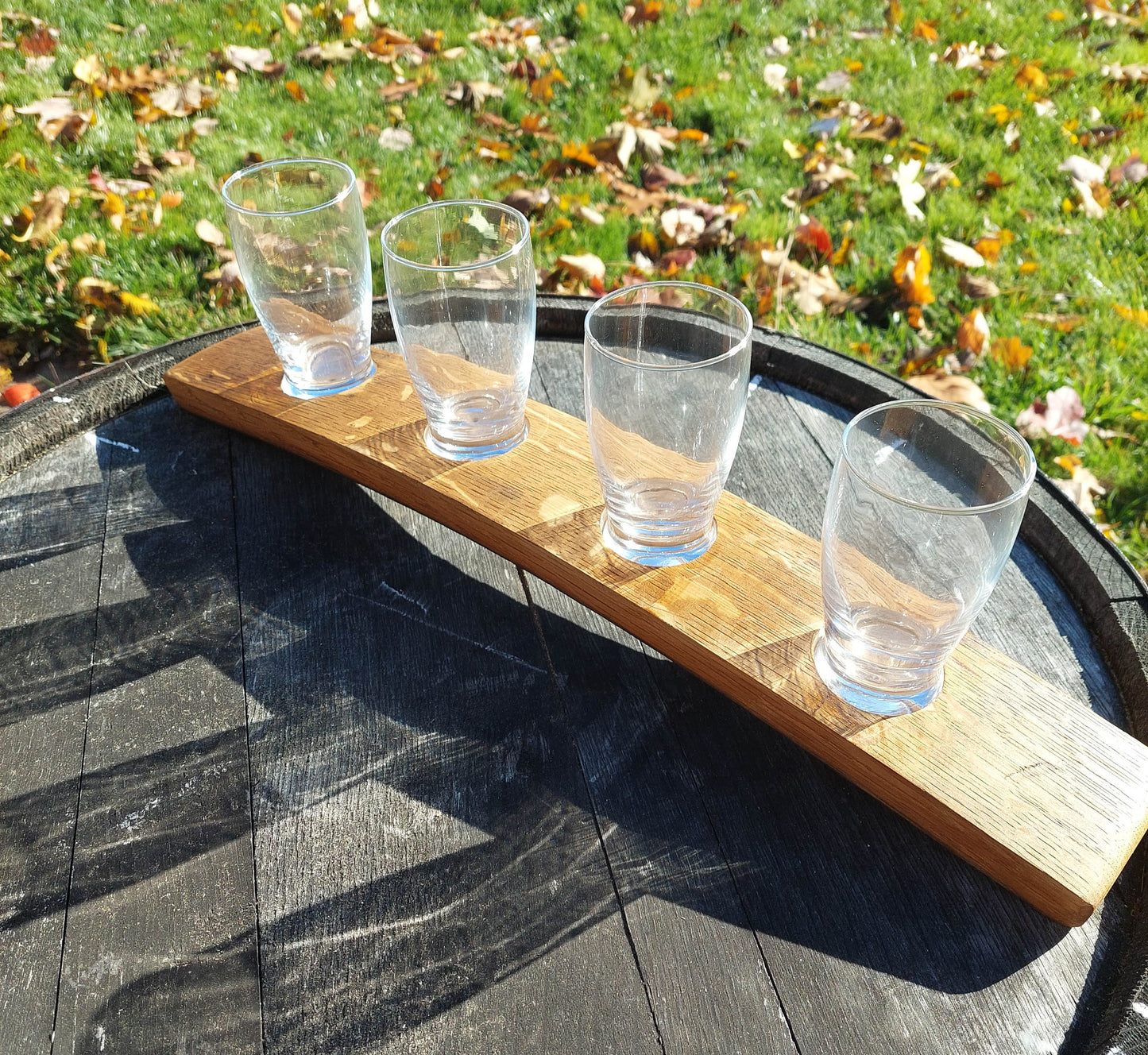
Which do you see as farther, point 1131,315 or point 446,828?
point 1131,315

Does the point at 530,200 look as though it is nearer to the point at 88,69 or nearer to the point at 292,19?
the point at 292,19

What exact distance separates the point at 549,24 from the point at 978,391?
285 centimetres

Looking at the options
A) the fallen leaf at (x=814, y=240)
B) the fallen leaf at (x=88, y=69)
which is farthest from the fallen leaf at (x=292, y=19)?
the fallen leaf at (x=814, y=240)

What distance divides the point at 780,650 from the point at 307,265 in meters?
Result: 0.80

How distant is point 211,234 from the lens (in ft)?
9.35

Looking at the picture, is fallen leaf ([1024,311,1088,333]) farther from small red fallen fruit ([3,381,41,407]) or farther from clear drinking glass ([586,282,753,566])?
small red fallen fruit ([3,381,41,407])

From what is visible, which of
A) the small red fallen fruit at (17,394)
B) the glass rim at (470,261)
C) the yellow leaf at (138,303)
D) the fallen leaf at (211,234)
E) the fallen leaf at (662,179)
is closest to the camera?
the glass rim at (470,261)

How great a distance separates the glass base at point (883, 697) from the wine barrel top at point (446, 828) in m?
0.09

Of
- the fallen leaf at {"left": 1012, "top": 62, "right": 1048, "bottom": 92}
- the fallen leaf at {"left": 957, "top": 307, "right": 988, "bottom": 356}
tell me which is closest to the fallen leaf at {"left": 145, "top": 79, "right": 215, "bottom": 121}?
the fallen leaf at {"left": 957, "top": 307, "right": 988, "bottom": 356}

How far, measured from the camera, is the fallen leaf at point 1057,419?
225 centimetres

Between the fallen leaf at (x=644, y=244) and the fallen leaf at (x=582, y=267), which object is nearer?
the fallen leaf at (x=582, y=267)

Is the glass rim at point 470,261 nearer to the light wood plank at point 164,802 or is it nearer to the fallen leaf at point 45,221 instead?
Result: the light wood plank at point 164,802

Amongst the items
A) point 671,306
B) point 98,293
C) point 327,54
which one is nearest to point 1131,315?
point 671,306

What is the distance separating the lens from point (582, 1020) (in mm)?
835
